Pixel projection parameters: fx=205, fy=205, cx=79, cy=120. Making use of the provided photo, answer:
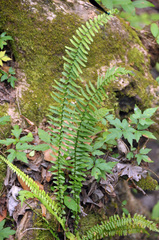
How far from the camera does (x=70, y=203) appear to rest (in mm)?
1919

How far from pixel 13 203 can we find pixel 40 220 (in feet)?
1.01

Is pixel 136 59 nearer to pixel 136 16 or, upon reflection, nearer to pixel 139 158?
pixel 136 16

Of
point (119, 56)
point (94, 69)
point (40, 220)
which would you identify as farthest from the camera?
point (119, 56)

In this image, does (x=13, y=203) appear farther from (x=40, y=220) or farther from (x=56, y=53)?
(x=56, y=53)

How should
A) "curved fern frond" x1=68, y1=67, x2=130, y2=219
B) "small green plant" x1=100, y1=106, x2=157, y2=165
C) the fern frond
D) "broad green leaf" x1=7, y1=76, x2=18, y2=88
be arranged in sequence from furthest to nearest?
1. "broad green leaf" x1=7, y1=76, x2=18, y2=88
2. "small green plant" x1=100, y1=106, x2=157, y2=165
3. "curved fern frond" x1=68, y1=67, x2=130, y2=219
4. the fern frond

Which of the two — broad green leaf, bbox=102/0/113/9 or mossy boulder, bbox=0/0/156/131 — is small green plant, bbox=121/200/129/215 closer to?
mossy boulder, bbox=0/0/156/131

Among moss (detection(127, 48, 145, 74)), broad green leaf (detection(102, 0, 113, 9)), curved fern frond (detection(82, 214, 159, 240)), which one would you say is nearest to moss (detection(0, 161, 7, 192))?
curved fern frond (detection(82, 214, 159, 240))

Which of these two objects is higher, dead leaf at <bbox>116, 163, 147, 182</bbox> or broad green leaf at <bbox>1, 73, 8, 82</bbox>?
broad green leaf at <bbox>1, 73, 8, 82</bbox>

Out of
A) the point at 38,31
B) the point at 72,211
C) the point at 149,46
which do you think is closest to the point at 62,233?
the point at 72,211

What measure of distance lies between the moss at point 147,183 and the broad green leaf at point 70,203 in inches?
39.9

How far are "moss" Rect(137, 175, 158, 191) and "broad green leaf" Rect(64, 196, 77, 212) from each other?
3.33 feet

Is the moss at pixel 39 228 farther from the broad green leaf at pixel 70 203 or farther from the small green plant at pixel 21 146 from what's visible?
the small green plant at pixel 21 146

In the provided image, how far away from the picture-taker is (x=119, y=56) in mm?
3170

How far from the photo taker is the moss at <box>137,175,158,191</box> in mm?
2572
